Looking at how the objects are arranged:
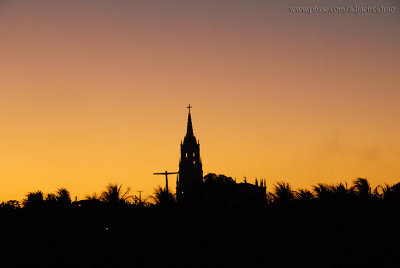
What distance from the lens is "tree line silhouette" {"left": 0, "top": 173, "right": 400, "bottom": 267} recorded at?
86.7 ft

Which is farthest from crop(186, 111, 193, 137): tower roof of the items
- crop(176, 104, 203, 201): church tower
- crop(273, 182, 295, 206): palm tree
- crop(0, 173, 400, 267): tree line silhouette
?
crop(273, 182, 295, 206): palm tree

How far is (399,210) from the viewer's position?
87.1 feet

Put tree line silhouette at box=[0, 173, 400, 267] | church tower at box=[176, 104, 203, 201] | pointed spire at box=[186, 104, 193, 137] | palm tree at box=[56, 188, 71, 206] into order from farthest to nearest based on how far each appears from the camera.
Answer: pointed spire at box=[186, 104, 193, 137] < church tower at box=[176, 104, 203, 201] < palm tree at box=[56, 188, 71, 206] < tree line silhouette at box=[0, 173, 400, 267]

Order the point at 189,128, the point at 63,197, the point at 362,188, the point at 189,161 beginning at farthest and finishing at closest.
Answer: the point at 189,128 → the point at 189,161 → the point at 63,197 → the point at 362,188

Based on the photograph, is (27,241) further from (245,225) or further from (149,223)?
(245,225)

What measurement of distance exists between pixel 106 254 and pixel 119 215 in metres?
5.45

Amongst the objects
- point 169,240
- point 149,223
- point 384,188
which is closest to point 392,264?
point 384,188

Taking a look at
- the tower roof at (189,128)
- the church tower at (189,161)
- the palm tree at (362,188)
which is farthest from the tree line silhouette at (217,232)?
the tower roof at (189,128)

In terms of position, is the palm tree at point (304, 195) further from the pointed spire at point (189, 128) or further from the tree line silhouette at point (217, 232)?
the pointed spire at point (189, 128)

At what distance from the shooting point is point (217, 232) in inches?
1245

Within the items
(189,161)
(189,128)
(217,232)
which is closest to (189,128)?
(189,128)

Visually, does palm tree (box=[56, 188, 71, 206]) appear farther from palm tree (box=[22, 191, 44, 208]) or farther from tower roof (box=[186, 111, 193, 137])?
tower roof (box=[186, 111, 193, 137])

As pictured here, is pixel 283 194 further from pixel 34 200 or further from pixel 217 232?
pixel 34 200

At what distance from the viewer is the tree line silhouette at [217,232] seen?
86.7ft
